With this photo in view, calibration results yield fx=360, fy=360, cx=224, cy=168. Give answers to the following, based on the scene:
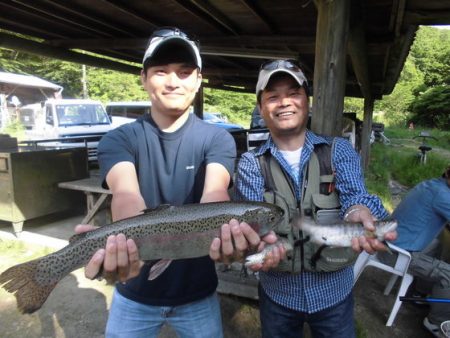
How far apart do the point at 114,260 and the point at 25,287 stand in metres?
0.54

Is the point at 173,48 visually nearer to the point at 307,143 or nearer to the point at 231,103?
the point at 307,143

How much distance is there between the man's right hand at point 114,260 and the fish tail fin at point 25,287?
0.31 m

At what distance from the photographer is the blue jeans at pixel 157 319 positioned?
2.19 m

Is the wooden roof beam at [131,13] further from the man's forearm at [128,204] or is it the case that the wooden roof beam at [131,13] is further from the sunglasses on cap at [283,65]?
the man's forearm at [128,204]

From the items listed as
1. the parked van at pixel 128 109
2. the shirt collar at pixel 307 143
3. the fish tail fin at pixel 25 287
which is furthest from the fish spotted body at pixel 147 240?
the parked van at pixel 128 109

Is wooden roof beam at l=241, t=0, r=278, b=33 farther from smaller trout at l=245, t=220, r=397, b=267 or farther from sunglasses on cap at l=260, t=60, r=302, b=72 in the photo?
smaller trout at l=245, t=220, r=397, b=267

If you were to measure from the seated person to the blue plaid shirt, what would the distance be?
6.90ft

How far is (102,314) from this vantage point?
14.9ft

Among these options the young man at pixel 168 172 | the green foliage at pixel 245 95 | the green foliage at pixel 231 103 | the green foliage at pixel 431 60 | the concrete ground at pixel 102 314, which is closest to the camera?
the young man at pixel 168 172

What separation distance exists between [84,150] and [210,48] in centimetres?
366

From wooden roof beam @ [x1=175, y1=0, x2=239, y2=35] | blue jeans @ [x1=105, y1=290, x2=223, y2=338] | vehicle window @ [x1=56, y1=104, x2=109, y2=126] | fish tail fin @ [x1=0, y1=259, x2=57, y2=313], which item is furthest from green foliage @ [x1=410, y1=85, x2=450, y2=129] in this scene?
fish tail fin @ [x1=0, y1=259, x2=57, y2=313]

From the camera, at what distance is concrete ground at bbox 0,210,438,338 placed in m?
4.22

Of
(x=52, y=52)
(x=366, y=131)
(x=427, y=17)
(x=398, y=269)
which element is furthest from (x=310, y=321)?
(x=366, y=131)

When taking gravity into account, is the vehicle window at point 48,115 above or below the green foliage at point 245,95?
below
